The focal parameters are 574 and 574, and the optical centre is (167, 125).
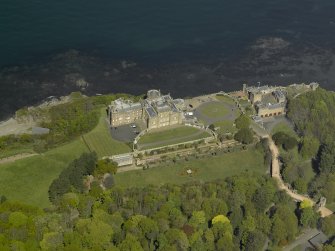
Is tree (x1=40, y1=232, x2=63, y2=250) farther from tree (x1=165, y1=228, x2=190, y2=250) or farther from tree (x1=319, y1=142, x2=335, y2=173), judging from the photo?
tree (x1=319, y1=142, x2=335, y2=173)

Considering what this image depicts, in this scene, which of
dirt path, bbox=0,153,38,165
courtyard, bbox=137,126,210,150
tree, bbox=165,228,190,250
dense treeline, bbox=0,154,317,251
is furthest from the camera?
courtyard, bbox=137,126,210,150

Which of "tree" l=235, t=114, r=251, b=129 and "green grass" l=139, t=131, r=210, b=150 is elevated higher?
"tree" l=235, t=114, r=251, b=129

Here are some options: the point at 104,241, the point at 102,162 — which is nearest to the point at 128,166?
the point at 102,162

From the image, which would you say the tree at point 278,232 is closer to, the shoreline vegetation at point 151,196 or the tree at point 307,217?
the shoreline vegetation at point 151,196

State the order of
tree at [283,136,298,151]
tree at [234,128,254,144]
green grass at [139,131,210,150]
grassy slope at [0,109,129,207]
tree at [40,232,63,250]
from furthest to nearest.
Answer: tree at [283,136,298,151] < tree at [234,128,254,144] < green grass at [139,131,210,150] < grassy slope at [0,109,129,207] < tree at [40,232,63,250]

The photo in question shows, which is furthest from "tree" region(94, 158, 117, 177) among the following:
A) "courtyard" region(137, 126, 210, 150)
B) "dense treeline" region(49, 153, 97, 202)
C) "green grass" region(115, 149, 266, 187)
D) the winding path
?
the winding path

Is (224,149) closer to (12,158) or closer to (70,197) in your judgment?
(70,197)

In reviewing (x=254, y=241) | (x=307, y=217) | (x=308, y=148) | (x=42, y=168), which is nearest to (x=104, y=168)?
(x=42, y=168)
